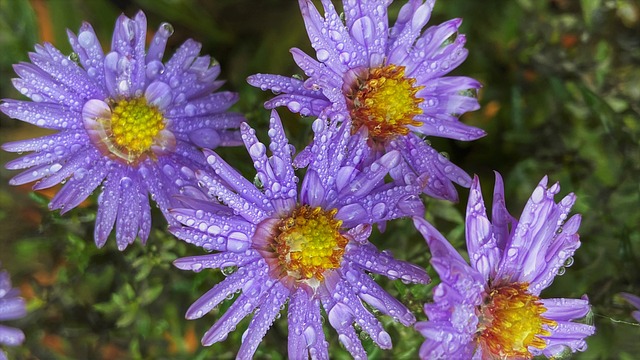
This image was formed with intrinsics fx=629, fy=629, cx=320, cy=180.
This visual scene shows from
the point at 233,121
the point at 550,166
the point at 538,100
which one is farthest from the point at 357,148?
the point at 538,100

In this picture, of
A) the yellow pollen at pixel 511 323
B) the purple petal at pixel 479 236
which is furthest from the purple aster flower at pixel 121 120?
the yellow pollen at pixel 511 323

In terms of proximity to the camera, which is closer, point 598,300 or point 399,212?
point 399,212

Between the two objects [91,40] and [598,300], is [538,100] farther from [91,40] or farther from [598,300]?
[91,40]

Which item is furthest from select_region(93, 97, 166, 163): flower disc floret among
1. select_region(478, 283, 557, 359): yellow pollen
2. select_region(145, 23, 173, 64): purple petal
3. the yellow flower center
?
select_region(478, 283, 557, 359): yellow pollen

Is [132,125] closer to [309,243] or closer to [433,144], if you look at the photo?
[309,243]

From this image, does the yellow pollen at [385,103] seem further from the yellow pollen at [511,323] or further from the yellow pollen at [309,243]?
the yellow pollen at [511,323]

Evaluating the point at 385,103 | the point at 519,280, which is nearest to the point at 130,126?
the point at 385,103
